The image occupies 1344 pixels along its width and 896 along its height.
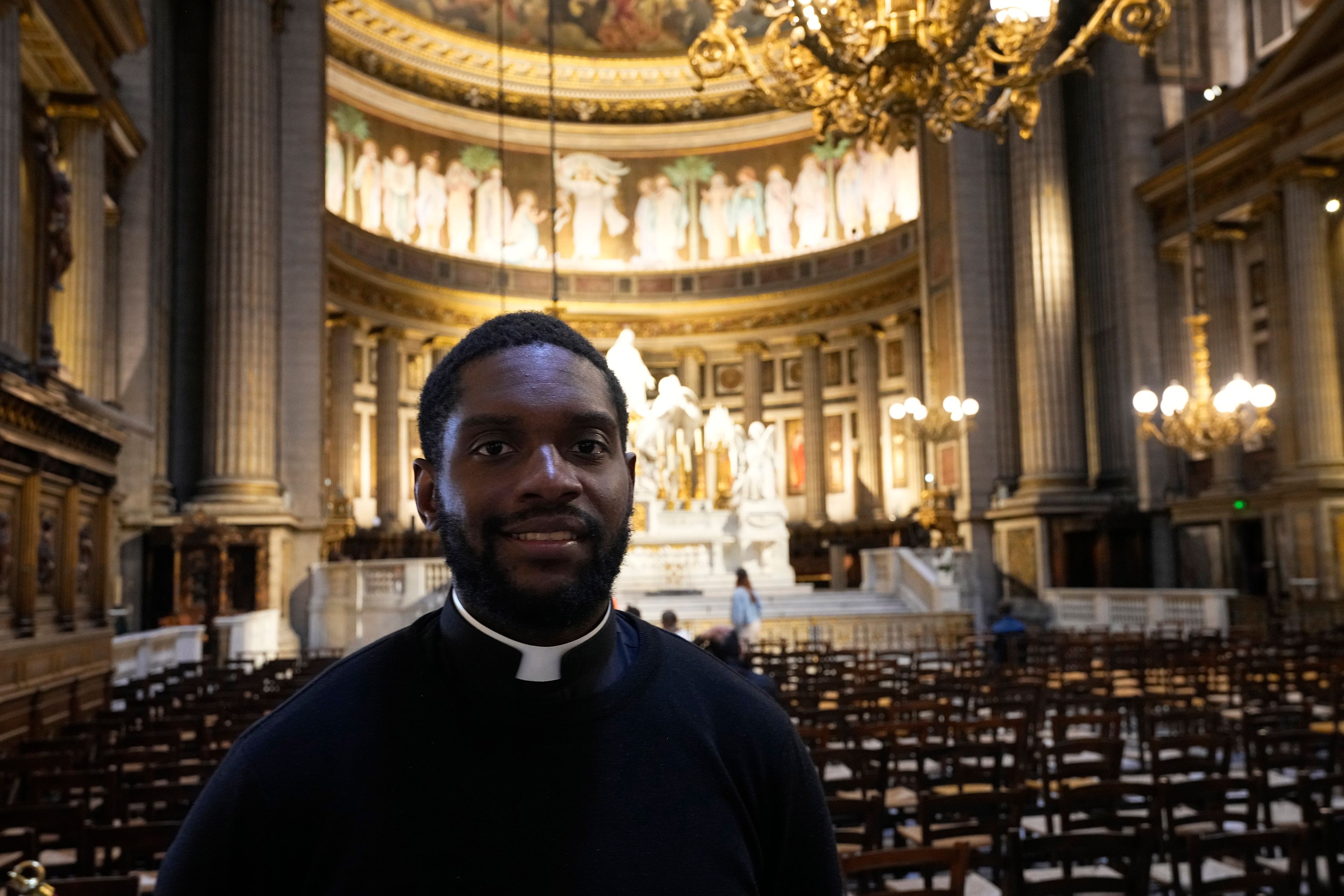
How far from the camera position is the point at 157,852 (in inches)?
193

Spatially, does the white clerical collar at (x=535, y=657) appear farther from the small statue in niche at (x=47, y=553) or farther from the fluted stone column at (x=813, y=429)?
the fluted stone column at (x=813, y=429)

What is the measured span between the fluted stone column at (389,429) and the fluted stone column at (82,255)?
15.8 m

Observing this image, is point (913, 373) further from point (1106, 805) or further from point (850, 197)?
point (1106, 805)

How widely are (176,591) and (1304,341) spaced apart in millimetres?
19450

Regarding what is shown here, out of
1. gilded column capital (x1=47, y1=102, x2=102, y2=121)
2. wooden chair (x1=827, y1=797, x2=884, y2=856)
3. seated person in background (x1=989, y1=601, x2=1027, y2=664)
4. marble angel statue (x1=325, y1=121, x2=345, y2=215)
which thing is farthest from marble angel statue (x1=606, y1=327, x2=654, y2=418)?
wooden chair (x1=827, y1=797, x2=884, y2=856)

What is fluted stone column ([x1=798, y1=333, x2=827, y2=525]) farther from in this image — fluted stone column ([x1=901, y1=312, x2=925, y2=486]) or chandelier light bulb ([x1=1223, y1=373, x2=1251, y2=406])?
chandelier light bulb ([x1=1223, y1=373, x2=1251, y2=406])

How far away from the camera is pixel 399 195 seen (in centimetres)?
3419

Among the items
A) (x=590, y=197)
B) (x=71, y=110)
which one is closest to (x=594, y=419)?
(x=71, y=110)

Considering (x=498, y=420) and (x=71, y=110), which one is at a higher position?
(x=71, y=110)

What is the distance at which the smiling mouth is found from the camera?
1320 millimetres

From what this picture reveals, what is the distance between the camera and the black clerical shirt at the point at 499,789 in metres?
1.21

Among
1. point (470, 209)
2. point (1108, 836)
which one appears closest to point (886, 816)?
point (1108, 836)

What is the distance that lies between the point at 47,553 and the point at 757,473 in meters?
17.5

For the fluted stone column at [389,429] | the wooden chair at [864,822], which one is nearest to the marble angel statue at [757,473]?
the fluted stone column at [389,429]
